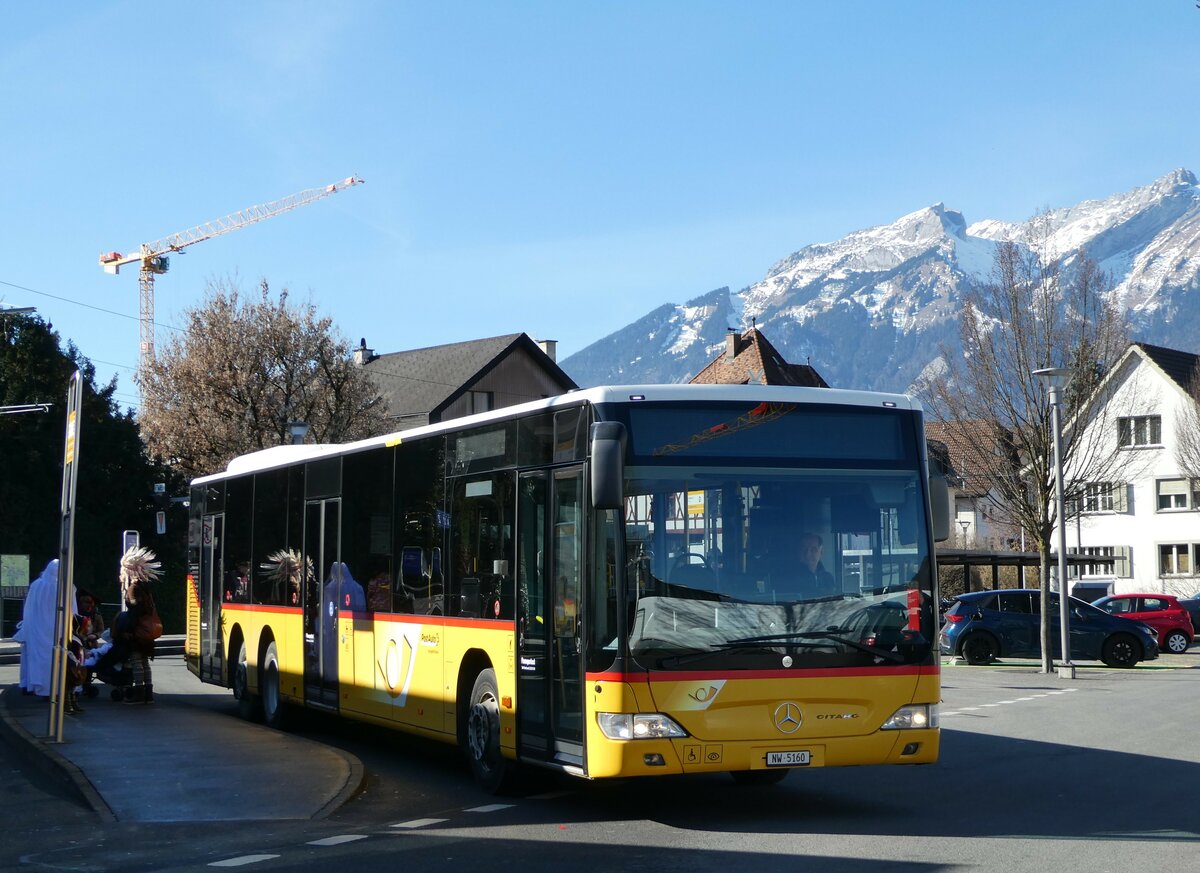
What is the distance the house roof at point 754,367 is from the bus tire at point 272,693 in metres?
65.8

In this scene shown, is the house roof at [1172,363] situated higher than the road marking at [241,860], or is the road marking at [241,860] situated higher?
the house roof at [1172,363]

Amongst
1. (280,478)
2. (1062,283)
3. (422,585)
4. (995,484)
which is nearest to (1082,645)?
(995,484)

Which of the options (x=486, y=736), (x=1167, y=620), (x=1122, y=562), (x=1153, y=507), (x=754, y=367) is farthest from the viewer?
(x=754, y=367)

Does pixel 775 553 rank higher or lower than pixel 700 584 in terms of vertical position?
higher

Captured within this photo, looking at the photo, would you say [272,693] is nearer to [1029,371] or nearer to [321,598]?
[321,598]

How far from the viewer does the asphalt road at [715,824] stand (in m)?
8.93

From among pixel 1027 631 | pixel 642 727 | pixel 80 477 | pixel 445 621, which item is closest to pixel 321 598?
pixel 445 621

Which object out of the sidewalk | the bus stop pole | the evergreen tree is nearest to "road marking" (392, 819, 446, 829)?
the sidewalk

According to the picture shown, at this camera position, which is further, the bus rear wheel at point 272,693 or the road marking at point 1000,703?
the road marking at point 1000,703

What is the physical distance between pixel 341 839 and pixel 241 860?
0.85m

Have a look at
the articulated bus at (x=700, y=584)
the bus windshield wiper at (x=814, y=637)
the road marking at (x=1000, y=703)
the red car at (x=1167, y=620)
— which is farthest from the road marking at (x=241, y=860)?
the red car at (x=1167, y=620)

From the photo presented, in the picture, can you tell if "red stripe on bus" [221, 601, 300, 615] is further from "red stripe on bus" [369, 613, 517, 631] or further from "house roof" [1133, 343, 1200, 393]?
"house roof" [1133, 343, 1200, 393]

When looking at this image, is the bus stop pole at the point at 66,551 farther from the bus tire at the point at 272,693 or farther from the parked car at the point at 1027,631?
the parked car at the point at 1027,631

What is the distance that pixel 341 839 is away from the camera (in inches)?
386
